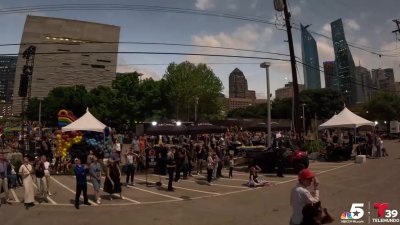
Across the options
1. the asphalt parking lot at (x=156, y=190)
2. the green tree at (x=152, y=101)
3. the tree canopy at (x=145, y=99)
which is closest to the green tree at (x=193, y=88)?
the tree canopy at (x=145, y=99)

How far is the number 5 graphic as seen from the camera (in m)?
9.91

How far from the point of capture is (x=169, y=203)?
41.2ft

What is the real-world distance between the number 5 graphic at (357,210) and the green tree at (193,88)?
55.1m

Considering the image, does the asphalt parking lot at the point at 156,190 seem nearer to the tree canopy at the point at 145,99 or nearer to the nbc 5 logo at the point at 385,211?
the nbc 5 logo at the point at 385,211

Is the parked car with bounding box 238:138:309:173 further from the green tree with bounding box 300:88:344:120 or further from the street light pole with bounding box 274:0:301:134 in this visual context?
the green tree with bounding box 300:88:344:120

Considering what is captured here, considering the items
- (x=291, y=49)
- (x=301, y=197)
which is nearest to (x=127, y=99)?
(x=291, y=49)

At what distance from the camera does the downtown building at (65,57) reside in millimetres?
121125

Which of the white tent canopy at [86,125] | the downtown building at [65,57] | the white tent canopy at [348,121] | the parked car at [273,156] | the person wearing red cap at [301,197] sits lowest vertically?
the person wearing red cap at [301,197]

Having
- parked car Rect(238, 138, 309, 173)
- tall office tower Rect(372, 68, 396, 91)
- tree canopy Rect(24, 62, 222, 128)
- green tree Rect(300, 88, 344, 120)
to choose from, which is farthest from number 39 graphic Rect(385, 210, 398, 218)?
green tree Rect(300, 88, 344, 120)

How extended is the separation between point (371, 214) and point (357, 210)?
758 millimetres

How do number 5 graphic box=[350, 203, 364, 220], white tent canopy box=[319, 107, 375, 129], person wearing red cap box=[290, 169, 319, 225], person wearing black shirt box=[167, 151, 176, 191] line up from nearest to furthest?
person wearing red cap box=[290, 169, 319, 225], number 5 graphic box=[350, 203, 364, 220], person wearing black shirt box=[167, 151, 176, 191], white tent canopy box=[319, 107, 375, 129]

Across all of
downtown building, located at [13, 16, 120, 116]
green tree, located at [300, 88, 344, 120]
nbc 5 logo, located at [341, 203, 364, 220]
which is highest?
downtown building, located at [13, 16, 120, 116]

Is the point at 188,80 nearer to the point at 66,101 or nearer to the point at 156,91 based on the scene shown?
the point at 156,91

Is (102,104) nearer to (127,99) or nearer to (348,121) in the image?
(127,99)
